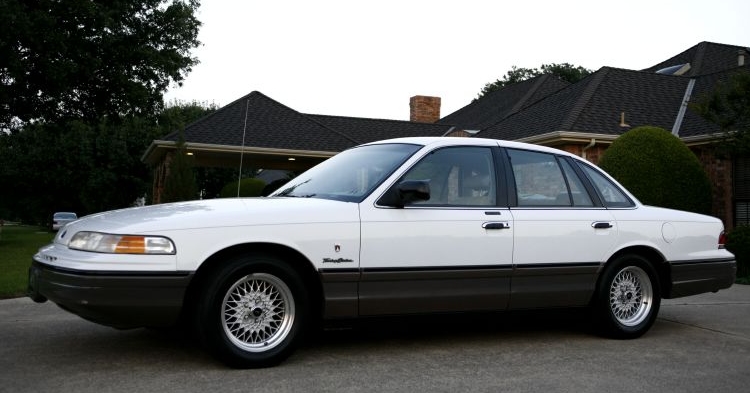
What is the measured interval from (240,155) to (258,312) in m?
17.6

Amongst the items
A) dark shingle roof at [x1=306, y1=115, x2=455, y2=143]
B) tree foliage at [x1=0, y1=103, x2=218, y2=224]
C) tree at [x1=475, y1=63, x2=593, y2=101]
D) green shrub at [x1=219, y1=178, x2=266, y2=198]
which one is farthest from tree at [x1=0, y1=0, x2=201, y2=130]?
tree at [x1=475, y1=63, x2=593, y2=101]

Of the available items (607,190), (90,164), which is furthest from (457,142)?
(90,164)

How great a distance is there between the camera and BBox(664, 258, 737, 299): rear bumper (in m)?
6.49

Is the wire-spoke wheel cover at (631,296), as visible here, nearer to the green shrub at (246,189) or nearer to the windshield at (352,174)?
the windshield at (352,174)

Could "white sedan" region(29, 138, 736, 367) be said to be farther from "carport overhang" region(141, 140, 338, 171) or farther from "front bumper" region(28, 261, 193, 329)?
"carport overhang" region(141, 140, 338, 171)

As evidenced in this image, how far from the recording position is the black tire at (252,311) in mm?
4707

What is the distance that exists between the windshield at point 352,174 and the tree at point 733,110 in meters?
10.2

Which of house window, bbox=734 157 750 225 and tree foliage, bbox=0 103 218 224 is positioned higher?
tree foliage, bbox=0 103 218 224

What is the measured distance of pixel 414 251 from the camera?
5.28 metres

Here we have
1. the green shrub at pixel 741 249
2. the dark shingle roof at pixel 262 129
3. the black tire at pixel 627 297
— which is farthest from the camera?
the dark shingle roof at pixel 262 129

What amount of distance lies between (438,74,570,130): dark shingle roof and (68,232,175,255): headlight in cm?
2262

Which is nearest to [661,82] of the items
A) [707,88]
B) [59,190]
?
[707,88]

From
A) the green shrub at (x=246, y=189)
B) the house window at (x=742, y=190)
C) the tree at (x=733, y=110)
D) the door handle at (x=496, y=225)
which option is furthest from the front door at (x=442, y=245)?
the green shrub at (x=246, y=189)

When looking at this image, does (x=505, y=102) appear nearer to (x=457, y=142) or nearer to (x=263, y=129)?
(x=263, y=129)
